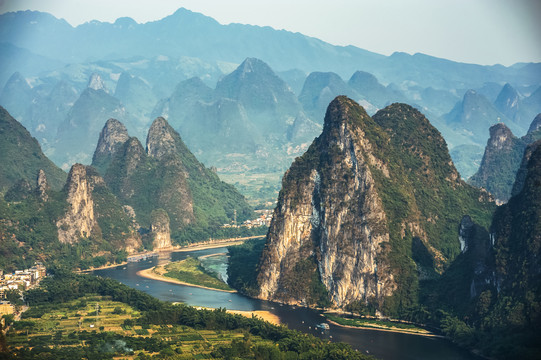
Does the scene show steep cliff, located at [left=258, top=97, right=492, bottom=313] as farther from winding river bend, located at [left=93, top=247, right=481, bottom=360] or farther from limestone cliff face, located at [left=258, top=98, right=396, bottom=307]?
winding river bend, located at [left=93, top=247, right=481, bottom=360]

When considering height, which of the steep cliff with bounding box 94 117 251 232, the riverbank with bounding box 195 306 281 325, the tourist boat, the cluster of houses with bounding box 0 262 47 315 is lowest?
the tourist boat

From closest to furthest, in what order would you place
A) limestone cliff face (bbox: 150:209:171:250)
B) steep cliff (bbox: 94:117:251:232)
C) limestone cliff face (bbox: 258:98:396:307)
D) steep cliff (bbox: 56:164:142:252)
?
limestone cliff face (bbox: 258:98:396:307)
steep cliff (bbox: 56:164:142:252)
limestone cliff face (bbox: 150:209:171:250)
steep cliff (bbox: 94:117:251:232)

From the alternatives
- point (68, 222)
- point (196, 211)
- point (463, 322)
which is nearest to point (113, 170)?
point (196, 211)

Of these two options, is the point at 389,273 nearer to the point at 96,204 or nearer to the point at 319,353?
the point at 319,353

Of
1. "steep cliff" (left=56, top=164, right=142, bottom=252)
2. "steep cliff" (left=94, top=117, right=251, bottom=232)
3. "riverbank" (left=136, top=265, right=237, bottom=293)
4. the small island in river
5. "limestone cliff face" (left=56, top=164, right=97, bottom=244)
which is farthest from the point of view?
"steep cliff" (left=94, top=117, right=251, bottom=232)

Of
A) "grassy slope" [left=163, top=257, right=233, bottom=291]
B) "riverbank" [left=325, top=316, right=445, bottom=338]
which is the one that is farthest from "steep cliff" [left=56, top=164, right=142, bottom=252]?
"riverbank" [left=325, top=316, right=445, bottom=338]

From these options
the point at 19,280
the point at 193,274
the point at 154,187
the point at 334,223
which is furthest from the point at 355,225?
the point at 154,187

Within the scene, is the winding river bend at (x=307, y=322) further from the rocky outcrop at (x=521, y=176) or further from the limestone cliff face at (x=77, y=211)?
the rocky outcrop at (x=521, y=176)

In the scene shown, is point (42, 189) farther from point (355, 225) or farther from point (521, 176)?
point (521, 176)
